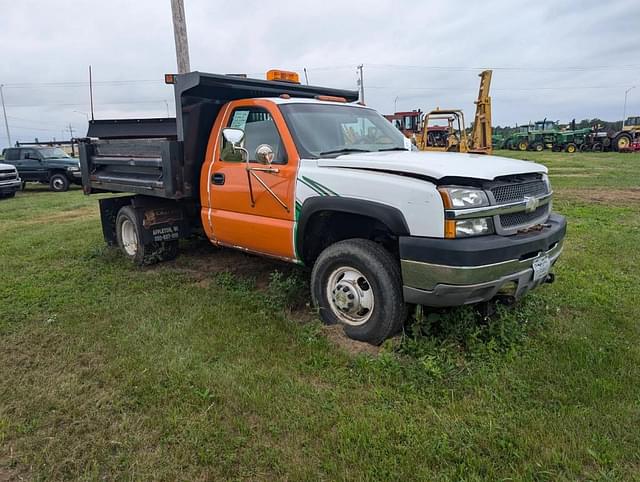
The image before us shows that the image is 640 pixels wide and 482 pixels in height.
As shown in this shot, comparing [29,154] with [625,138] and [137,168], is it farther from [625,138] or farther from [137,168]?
[625,138]

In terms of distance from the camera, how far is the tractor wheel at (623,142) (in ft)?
102

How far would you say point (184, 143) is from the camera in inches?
198

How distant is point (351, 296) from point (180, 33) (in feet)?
29.2

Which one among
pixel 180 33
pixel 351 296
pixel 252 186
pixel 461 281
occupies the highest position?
pixel 180 33

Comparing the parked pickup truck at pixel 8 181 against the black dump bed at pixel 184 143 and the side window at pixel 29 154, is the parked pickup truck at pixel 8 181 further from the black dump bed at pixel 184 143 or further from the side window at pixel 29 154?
the black dump bed at pixel 184 143

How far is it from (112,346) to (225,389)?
1.23 metres

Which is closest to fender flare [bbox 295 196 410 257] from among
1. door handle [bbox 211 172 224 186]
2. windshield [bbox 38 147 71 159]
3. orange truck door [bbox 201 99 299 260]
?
orange truck door [bbox 201 99 299 260]

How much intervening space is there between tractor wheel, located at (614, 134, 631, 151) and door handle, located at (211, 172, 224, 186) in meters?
34.4

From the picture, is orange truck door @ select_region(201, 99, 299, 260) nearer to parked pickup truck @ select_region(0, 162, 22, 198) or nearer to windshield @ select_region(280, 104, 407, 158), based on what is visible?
windshield @ select_region(280, 104, 407, 158)

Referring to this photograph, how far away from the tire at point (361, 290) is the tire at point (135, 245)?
2.92m

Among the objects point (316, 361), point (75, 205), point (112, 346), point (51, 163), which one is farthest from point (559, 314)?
point (51, 163)

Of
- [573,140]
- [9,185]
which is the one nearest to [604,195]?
[9,185]

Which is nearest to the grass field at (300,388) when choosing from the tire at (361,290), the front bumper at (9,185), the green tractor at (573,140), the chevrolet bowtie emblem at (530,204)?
the tire at (361,290)

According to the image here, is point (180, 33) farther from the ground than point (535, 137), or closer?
farther from the ground
